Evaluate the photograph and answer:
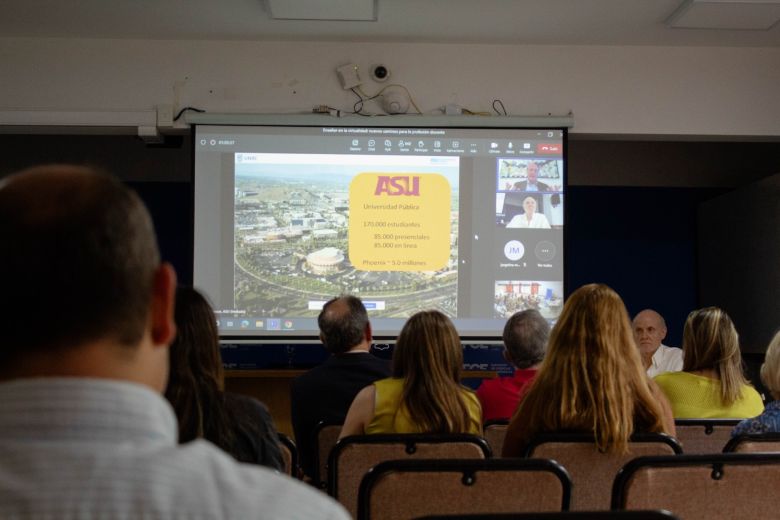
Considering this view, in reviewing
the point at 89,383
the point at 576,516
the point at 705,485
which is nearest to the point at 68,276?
the point at 89,383

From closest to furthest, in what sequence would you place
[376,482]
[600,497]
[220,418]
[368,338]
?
[376,482], [220,418], [600,497], [368,338]

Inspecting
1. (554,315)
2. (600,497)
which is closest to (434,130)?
(554,315)

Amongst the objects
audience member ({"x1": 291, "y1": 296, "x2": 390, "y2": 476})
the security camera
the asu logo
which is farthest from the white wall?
audience member ({"x1": 291, "y1": 296, "x2": 390, "y2": 476})

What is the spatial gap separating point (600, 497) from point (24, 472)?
6.13ft

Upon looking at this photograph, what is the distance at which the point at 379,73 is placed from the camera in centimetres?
582

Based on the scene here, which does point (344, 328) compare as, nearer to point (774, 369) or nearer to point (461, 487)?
point (774, 369)

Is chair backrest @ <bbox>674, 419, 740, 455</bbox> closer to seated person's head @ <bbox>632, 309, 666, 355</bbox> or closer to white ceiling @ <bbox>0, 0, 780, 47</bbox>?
seated person's head @ <bbox>632, 309, 666, 355</bbox>

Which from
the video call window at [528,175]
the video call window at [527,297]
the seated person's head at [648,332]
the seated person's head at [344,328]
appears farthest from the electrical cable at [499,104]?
the seated person's head at [344,328]

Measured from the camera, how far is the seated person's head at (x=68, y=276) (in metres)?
0.67

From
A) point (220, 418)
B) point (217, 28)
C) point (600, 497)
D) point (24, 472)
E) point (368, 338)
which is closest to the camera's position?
point (24, 472)

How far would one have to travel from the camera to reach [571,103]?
588 centimetres

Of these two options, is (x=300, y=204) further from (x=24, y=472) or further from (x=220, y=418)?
(x=24, y=472)

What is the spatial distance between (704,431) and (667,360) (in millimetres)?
3313

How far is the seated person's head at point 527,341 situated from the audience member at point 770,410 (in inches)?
30.2
